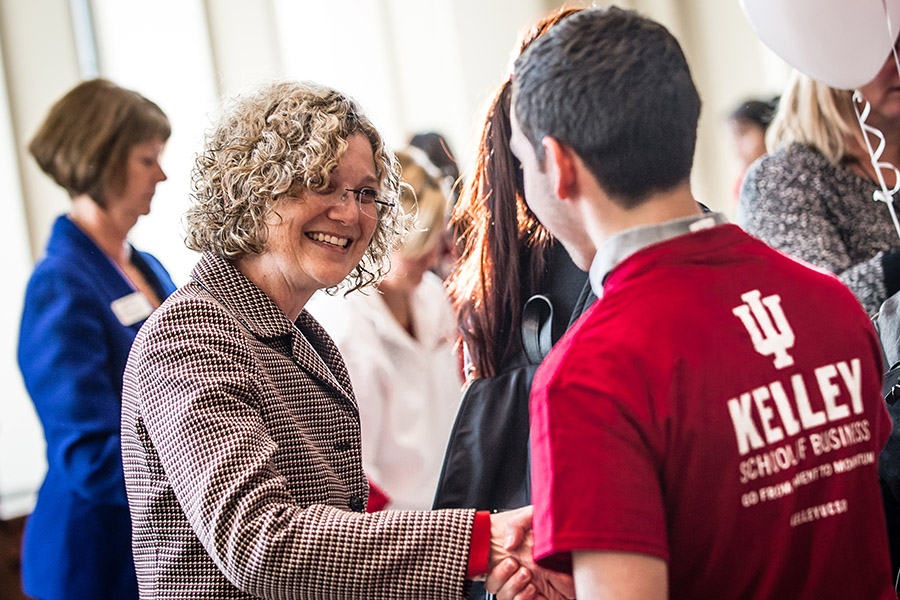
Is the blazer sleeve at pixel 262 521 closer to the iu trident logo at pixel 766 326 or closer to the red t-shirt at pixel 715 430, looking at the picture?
the red t-shirt at pixel 715 430

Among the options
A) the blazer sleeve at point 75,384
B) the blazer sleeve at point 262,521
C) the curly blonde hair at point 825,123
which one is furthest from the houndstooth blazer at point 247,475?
the curly blonde hair at point 825,123

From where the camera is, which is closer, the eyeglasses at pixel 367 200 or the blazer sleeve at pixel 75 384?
the eyeglasses at pixel 367 200

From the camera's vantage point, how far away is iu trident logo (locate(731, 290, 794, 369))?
94cm

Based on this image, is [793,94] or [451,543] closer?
[451,543]

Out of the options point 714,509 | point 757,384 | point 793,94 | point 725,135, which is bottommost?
point 725,135

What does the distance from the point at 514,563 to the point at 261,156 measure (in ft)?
2.33

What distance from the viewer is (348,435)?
1.44m

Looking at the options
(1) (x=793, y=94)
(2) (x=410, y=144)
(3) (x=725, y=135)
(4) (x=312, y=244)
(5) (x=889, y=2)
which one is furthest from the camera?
(3) (x=725, y=135)

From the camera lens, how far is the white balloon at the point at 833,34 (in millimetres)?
1824

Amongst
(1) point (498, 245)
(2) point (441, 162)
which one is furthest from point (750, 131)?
(1) point (498, 245)

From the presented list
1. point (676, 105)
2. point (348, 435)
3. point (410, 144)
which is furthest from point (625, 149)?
point (410, 144)

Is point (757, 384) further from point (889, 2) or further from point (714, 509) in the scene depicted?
point (889, 2)

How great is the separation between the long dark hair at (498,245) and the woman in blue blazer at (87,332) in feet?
2.75

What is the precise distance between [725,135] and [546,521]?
5.06m
